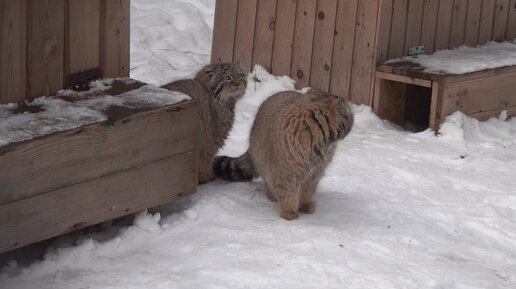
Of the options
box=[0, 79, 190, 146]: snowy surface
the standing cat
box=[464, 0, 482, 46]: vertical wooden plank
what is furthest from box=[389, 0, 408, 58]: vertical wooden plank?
box=[0, 79, 190, 146]: snowy surface

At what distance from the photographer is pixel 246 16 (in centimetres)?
850

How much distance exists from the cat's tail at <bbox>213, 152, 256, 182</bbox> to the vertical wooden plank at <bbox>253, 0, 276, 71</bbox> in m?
2.63

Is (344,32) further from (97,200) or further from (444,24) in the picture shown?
(97,200)

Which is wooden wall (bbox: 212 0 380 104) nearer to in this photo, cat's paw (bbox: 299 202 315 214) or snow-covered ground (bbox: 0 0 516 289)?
snow-covered ground (bbox: 0 0 516 289)

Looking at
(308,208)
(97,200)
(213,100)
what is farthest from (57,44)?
(308,208)

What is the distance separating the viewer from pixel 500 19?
29.0 feet

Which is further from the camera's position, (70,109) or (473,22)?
(473,22)

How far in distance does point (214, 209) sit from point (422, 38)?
3574 mm

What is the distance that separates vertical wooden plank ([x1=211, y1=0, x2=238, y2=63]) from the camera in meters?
8.59

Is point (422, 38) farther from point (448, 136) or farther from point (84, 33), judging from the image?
point (84, 33)

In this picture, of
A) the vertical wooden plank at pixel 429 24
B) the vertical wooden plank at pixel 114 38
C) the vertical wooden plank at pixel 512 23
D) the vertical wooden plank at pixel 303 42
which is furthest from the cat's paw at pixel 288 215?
the vertical wooden plank at pixel 512 23

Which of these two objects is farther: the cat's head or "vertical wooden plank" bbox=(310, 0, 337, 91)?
"vertical wooden plank" bbox=(310, 0, 337, 91)

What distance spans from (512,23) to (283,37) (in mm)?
2559

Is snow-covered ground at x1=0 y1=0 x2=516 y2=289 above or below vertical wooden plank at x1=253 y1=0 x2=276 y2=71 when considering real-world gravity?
below
